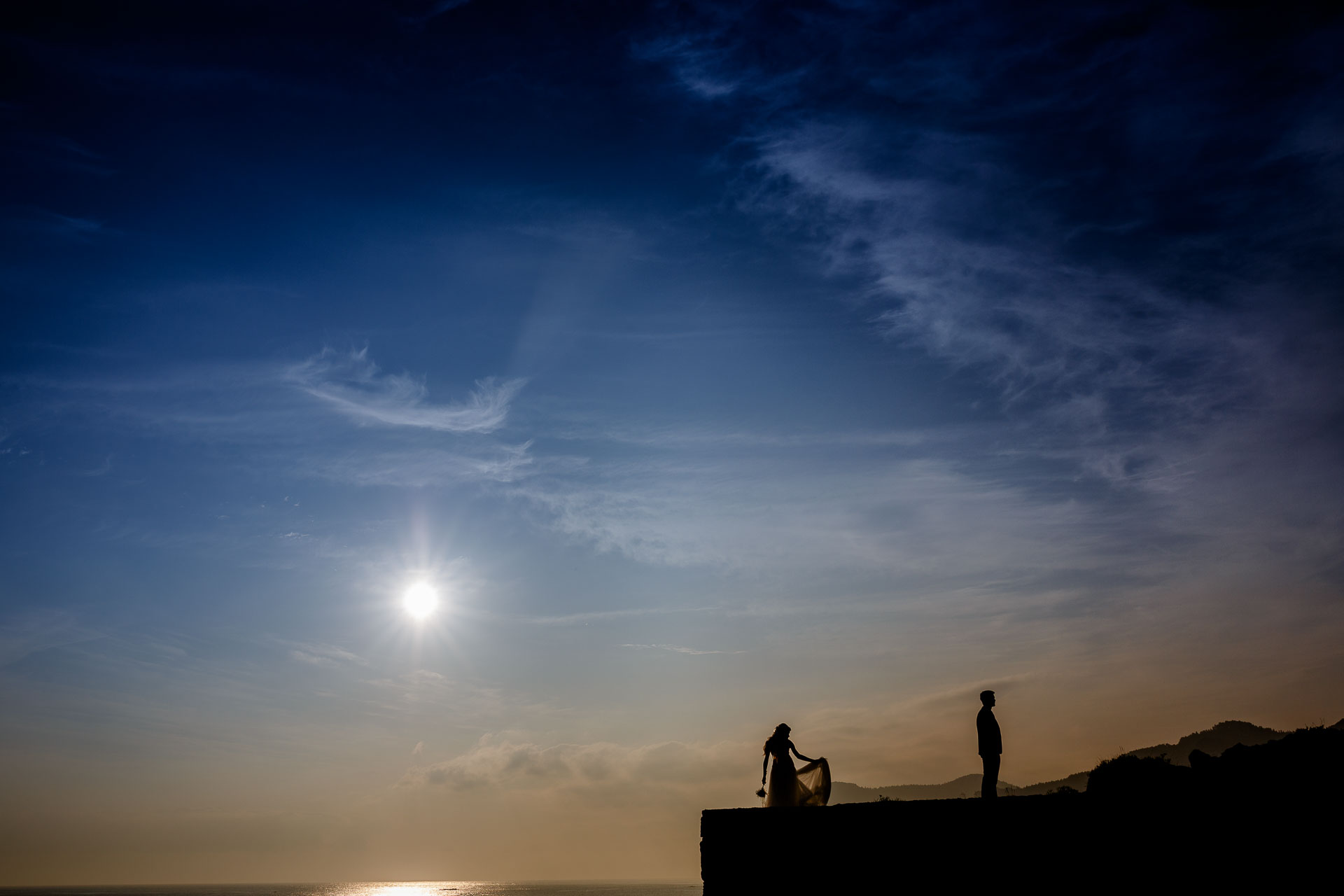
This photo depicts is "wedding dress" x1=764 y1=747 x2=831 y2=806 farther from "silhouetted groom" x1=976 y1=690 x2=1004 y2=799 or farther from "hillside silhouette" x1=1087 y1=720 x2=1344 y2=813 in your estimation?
"hillside silhouette" x1=1087 y1=720 x2=1344 y2=813

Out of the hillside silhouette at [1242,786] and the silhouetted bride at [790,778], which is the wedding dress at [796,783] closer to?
the silhouetted bride at [790,778]

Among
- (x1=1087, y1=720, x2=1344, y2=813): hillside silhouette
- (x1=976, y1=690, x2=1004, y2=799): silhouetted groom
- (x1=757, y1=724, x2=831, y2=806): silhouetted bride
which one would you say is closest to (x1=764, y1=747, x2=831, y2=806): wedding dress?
(x1=757, y1=724, x2=831, y2=806): silhouetted bride

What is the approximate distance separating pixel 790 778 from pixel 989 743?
9.98ft

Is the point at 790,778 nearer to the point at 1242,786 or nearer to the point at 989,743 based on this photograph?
the point at 989,743

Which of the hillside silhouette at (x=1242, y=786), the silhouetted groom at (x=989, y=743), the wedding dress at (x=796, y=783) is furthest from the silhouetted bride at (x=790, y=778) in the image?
the hillside silhouette at (x=1242, y=786)

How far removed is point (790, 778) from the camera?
12.9 metres

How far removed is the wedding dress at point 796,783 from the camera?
12.8 meters

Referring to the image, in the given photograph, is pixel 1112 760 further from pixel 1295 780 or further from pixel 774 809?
pixel 774 809

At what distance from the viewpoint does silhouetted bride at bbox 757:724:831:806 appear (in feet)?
42.2

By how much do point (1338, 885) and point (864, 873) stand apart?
183 inches

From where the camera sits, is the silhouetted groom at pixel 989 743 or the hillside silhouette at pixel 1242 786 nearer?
the hillside silhouette at pixel 1242 786

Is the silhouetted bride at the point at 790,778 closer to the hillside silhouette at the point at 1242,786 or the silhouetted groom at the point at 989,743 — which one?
the silhouetted groom at the point at 989,743

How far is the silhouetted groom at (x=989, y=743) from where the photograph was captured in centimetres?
1248

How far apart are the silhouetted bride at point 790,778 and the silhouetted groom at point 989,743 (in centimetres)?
234
